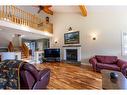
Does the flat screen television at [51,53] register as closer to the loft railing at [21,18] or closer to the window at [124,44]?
the loft railing at [21,18]

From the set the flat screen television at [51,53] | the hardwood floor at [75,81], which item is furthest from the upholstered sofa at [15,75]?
the flat screen television at [51,53]

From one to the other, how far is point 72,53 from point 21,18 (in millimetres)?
3895

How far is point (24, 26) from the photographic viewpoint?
22.1ft

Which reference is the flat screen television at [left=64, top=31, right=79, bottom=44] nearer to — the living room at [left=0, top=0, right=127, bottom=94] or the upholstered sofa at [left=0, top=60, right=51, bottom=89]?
the living room at [left=0, top=0, right=127, bottom=94]

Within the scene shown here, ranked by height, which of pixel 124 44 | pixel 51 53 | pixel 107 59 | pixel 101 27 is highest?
pixel 101 27

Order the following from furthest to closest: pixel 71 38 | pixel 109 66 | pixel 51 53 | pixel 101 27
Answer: pixel 51 53 < pixel 71 38 < pixel 101 27 < pixel 109 66

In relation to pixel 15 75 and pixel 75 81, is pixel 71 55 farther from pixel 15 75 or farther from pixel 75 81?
pixel 15 75

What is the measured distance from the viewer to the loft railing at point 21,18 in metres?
5.74

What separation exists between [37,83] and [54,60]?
639 centimetres

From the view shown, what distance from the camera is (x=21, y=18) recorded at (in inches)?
263

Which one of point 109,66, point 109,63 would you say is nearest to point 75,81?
point 109,66

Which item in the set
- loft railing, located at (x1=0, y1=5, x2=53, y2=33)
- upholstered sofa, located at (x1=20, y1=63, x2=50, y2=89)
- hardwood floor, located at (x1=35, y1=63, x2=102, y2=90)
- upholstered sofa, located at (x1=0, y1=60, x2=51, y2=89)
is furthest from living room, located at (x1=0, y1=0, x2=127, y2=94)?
upholstered sofa, located at (x1=0, y1=60, x2=51, y2=89)
